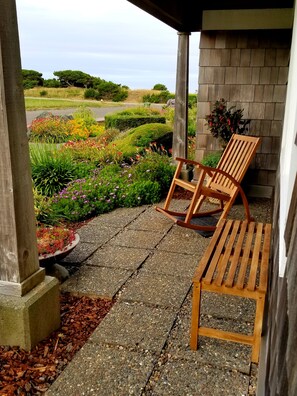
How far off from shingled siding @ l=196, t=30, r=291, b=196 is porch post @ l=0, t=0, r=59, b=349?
3.65 m

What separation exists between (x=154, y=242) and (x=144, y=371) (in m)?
1.72

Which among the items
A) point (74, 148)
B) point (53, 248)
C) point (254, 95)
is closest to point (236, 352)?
point (53, 248)

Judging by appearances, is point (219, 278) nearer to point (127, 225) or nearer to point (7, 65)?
point (7, 65)

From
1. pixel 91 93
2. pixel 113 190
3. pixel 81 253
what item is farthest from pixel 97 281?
pixel 91 93

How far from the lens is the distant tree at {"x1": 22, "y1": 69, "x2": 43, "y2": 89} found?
23.5 meters

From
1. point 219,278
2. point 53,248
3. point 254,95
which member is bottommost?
point 53,248

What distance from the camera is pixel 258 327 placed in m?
1.92

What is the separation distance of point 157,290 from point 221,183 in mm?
1754

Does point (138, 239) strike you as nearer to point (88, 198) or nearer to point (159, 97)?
point (88, 198)

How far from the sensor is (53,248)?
2.77 metres

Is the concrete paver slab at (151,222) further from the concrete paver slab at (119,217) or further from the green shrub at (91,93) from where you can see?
the green shrub at (91,93)

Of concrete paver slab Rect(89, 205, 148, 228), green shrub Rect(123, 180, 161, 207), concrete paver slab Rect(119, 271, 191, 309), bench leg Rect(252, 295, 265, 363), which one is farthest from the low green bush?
bench leg Rect(252, 295, 265, 363)

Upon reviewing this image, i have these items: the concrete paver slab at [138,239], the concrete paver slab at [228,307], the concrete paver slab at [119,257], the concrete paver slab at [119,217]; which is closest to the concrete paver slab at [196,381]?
the concrete paver slab at [228,307]

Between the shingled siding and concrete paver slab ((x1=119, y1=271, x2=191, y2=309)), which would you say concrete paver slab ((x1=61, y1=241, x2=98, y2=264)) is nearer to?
concrete paver slab ((x1=119, y1=271, x2=191, y2=309))
